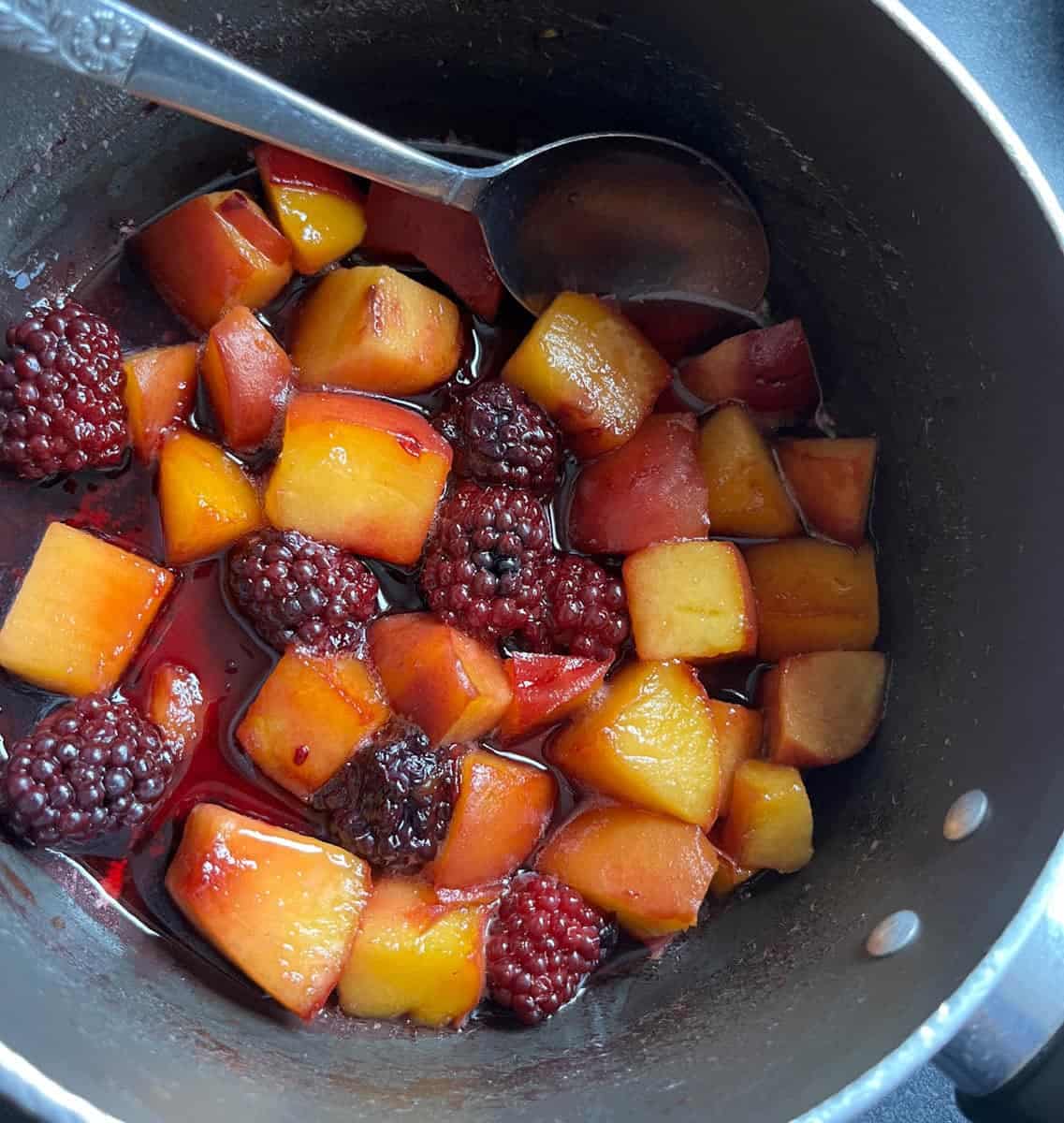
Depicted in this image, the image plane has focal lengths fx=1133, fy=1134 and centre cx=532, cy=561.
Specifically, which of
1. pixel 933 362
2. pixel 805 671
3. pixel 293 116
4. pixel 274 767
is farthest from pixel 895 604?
pixel 293 116

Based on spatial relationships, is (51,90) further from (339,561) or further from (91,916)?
(91,916)

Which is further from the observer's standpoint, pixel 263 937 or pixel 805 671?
pixel 805 671

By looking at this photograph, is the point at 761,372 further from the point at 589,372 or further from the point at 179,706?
the point at 179,706

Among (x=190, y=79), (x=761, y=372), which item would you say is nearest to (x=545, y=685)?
(x=761, y=372)

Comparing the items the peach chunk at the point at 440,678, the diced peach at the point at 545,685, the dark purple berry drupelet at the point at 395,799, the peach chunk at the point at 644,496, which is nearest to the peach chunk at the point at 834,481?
the peach chunk at the point at 644,496

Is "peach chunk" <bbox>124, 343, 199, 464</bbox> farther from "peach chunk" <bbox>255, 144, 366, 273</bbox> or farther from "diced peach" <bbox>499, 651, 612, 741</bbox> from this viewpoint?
"diced peach" <bbox>499, 651, 612, 741</bbox>

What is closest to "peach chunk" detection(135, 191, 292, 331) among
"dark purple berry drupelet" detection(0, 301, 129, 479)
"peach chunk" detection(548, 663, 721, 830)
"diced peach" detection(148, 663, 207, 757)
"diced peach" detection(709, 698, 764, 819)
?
"dark purple berry drupelet" detection(0, 301, 129, 479)
